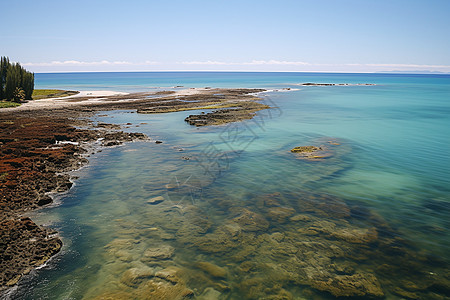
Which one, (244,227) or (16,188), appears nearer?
(244,227)

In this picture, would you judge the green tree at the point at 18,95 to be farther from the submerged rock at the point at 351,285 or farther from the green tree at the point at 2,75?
the submerged rock at the point at 351,285

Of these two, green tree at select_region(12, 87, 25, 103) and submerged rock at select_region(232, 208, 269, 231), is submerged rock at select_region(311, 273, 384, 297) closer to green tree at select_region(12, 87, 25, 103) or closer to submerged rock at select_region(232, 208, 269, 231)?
submerged rock at select_region(232, 208, 269, 231)

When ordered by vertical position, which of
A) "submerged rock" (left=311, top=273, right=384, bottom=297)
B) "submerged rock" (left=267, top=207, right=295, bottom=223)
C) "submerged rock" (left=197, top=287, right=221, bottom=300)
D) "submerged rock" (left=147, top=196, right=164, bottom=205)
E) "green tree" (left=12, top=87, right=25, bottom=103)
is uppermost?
"green tree" (left=12, top=87, right=25, bottom=103)

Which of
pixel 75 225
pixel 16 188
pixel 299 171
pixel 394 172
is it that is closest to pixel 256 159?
pixel 299 171

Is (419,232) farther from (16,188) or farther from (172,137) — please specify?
(172,137)

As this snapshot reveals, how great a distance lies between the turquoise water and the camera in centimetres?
932

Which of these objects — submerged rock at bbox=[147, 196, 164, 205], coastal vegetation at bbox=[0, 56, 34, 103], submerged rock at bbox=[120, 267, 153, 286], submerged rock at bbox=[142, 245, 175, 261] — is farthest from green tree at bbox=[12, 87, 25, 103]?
submerged rock at bbox=[120, 267, 153, 286]

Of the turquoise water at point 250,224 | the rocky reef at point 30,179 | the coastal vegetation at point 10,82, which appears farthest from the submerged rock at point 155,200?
the coastal vegetation at point 10,82

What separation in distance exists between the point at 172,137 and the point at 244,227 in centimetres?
2100

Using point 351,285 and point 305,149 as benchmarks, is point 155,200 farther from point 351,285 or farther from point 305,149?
point 305,149

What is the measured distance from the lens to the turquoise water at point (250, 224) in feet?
30.6

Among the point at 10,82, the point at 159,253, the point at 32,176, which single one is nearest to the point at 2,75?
the point at 10,82

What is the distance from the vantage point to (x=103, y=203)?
15.0 metres

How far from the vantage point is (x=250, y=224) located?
1290cm
